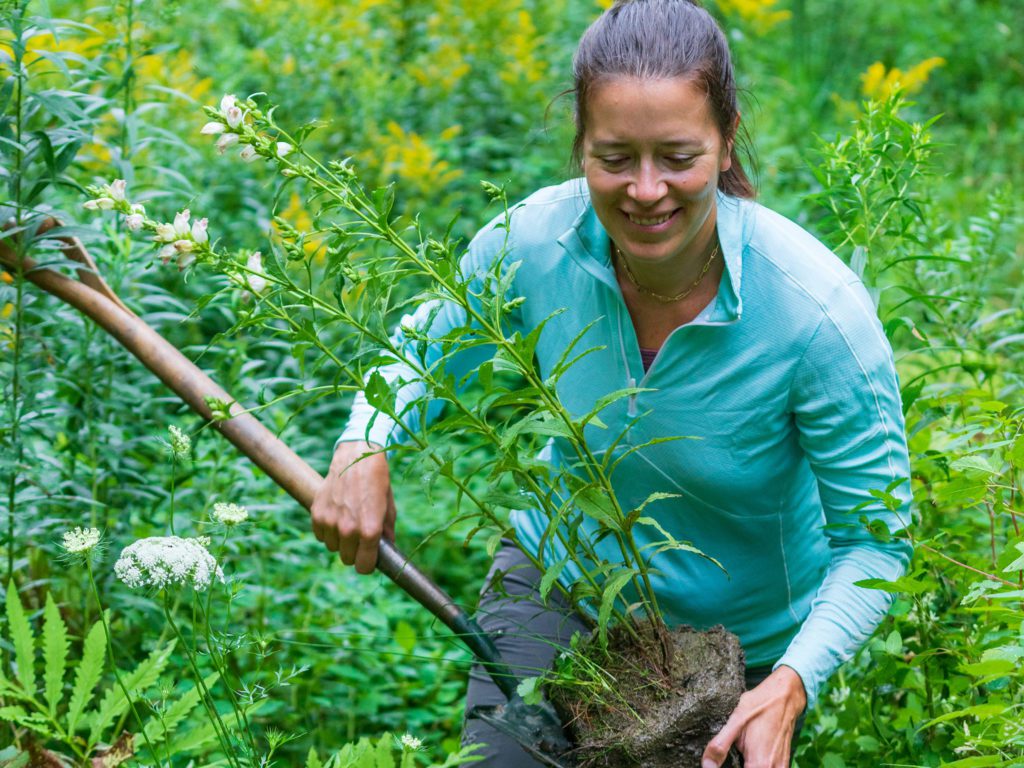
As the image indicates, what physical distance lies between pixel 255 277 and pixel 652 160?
580 mm

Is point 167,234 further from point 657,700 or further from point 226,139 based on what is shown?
point 657,700

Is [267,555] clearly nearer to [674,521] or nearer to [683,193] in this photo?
[674,521]

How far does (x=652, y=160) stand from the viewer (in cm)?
173

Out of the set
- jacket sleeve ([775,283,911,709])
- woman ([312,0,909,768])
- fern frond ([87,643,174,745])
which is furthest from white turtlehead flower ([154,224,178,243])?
jacket sleeve ([775,283,911,709])

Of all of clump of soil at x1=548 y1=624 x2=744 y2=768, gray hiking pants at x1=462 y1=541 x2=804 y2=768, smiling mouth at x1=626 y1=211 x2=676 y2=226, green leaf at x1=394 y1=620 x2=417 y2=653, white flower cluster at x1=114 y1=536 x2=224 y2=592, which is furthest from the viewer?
green leaf at x1=394 y1=620 x2=417 y2=653

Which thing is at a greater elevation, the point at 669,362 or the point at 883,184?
the point at 883,184

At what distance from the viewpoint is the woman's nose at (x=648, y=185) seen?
5.64ft

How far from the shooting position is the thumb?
5.29 ft

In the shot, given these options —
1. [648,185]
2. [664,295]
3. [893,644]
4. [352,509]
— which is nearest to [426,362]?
Result: [352,509]

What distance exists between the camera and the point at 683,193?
1743 mm

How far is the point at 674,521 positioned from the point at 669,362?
11.7 inches

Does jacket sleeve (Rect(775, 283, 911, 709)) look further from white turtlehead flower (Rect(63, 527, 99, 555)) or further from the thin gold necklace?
white turtlehead flower (Rect(63, 527, 99, 555))

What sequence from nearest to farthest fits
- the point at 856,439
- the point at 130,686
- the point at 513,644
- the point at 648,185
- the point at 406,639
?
1. the point at 648,185
2. the point at 856,439
3. the point at 130,686
4. the point at 513,644
5. the point at 406,639

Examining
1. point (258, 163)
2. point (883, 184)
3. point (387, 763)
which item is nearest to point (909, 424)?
point (883, 184)
